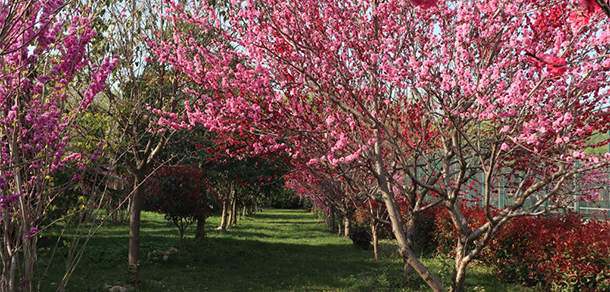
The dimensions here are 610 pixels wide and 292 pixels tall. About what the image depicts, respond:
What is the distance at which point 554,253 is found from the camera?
31.7 ft

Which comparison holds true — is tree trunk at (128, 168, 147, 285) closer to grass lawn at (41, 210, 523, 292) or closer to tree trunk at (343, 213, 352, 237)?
grass lawn at (41, 210, 523, 292)

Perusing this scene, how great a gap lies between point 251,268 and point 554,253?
7.76 meters

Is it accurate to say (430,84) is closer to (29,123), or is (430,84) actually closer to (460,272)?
(460,272)

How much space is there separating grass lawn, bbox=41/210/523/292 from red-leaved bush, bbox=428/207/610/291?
1.56ft

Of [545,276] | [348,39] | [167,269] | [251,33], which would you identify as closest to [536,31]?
[348,39]

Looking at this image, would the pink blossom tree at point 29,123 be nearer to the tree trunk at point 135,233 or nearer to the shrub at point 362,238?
the tree trunk at point 135,233

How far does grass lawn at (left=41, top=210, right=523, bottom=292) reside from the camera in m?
10.9

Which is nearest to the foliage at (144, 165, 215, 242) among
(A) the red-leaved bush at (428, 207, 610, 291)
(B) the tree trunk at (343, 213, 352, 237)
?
(B) the tree trunk at (343, 213, 352, 237)

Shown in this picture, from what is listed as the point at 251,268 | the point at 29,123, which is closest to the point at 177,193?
the point at 251,268

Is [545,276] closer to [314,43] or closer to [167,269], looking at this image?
[314,43]

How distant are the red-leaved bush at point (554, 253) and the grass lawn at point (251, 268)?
476mm

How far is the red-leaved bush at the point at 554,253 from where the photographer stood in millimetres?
8672

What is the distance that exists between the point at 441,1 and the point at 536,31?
4.34 ft

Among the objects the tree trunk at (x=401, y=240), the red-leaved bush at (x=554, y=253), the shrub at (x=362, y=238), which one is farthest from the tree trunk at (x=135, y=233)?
the shrub at (x=362, y=238)
